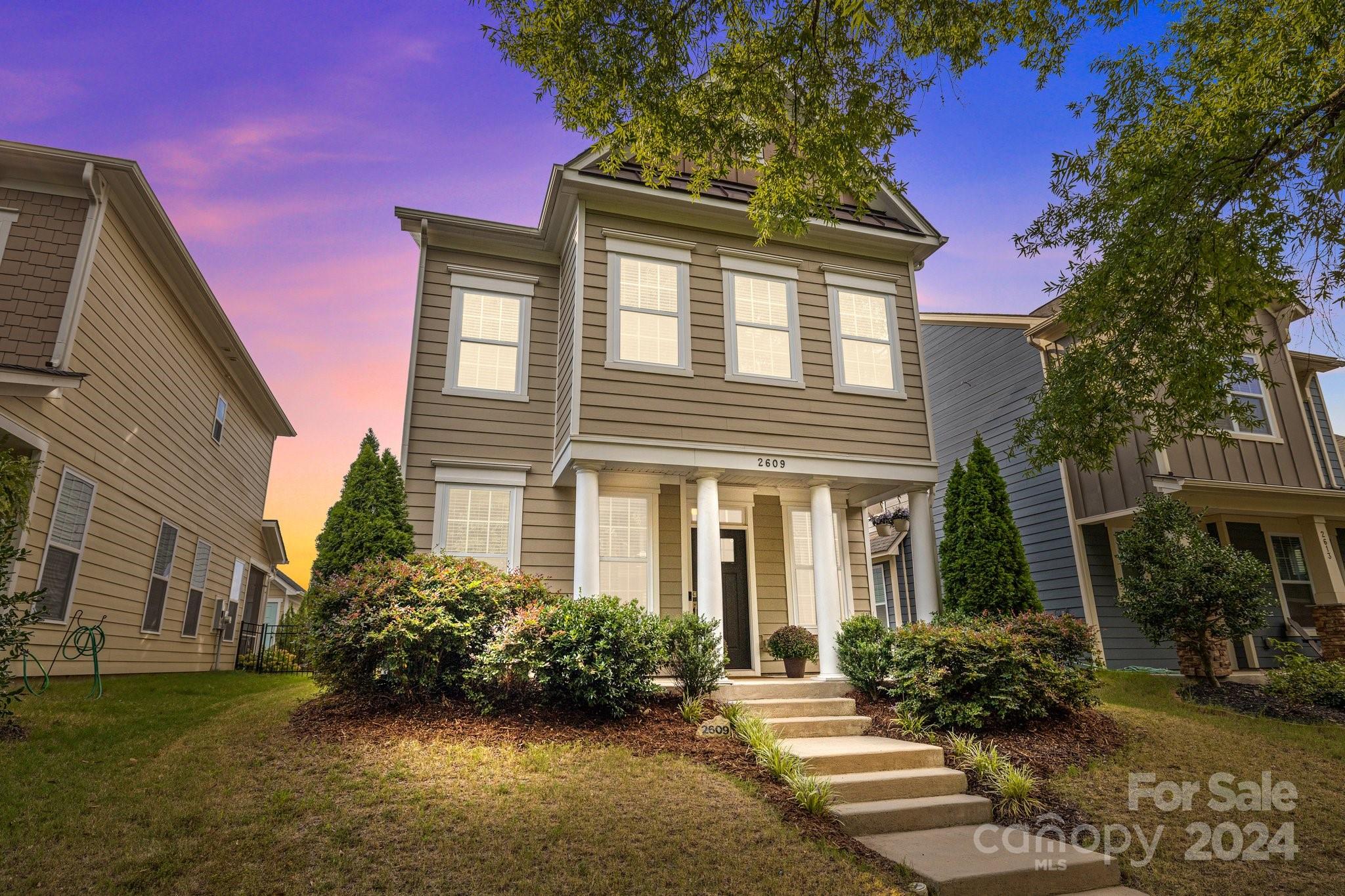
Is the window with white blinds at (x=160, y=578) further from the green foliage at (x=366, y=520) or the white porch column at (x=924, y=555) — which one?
the white porch column at (x=924, y=555)

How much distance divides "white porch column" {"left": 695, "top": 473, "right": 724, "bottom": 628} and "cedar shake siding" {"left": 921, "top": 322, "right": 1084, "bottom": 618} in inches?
251

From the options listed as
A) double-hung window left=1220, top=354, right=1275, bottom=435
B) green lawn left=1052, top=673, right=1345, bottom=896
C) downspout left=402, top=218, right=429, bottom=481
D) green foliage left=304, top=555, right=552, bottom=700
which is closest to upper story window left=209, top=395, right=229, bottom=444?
downspout left=402, top=218, right=429, bottom=481

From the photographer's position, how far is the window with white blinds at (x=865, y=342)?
1080 centimetres

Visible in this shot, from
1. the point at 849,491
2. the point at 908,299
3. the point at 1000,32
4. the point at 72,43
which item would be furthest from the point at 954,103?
the point at 72,43

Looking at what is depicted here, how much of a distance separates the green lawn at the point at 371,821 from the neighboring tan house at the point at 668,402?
137 inches

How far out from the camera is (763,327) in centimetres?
1055

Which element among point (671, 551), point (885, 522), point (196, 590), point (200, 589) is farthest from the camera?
point (885, 522)

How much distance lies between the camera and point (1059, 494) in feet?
46.2

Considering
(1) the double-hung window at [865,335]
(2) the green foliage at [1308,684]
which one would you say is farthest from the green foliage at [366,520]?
(2) the green foliage at [1308,684]

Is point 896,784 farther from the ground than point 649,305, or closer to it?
closer to it

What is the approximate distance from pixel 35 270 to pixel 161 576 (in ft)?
19.3

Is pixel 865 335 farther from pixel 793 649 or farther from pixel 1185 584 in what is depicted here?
pixel 1185 584

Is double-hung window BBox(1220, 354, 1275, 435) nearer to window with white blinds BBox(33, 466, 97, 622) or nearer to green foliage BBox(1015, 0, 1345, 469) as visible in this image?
green foliage BBox(1015, 0, 1345, 469)

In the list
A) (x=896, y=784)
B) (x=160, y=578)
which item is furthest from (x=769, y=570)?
(x=160, y=578)
